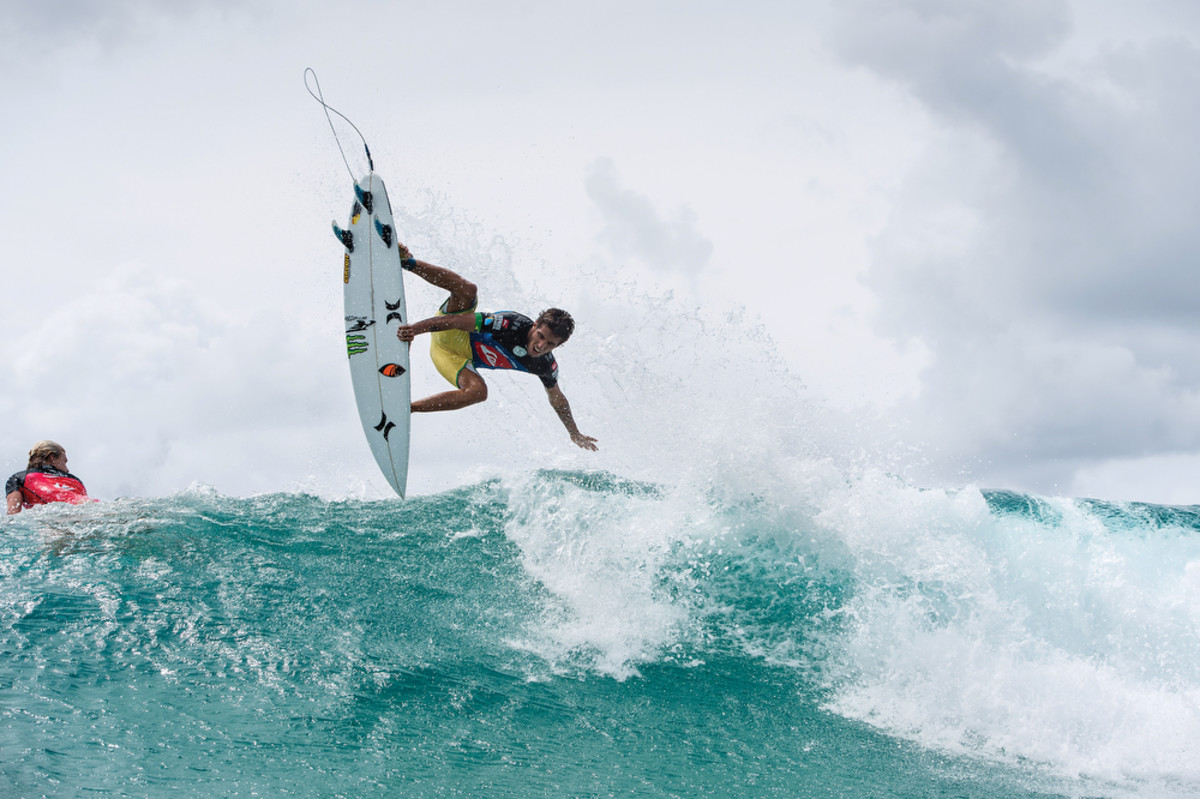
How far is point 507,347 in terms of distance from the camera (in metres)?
6.43

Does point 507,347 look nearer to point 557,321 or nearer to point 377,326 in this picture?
point 557,321

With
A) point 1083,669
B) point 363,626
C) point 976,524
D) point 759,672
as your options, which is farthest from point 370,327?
point 1083,669

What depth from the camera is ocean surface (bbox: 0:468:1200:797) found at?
369 centimetres

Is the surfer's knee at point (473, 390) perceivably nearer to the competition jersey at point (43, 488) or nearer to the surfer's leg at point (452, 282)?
the surfer's leg at point (452, 282)

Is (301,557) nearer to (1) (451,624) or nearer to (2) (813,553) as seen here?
(1) (451,624)

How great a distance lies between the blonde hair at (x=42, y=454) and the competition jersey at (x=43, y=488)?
3.0 inches

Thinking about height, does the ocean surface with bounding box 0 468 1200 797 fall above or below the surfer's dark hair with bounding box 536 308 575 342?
below

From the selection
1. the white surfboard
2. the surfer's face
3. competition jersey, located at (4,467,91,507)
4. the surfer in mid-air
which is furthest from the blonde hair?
the surfer's face

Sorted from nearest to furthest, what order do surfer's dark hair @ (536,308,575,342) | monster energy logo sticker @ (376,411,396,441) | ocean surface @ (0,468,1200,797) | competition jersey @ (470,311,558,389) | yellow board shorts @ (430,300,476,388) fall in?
ocean surface @ (0,468,1200,797)
surfer's dark hair @ (536,308,575,342)
competition jersey @ (470,311,558,389)
monster energy logo sticker @ (376,411,396,441)
yellow board shorts @ (430,300,476,388)

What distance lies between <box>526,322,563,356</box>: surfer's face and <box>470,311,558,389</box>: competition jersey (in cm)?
8

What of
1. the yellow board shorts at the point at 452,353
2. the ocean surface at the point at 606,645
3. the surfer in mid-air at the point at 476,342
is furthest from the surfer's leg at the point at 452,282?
the ocean surface at the point at 606,645

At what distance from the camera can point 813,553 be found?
6.30 meters

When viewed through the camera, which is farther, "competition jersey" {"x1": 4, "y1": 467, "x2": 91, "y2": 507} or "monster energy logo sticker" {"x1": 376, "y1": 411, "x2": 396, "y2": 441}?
"competition jersey" {"x1": 4, "y1": 467, "x2": 91, "y2": 507}

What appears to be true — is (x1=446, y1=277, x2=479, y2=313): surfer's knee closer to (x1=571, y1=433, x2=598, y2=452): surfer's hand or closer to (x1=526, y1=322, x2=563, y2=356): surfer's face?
(x1=526, y1=322, x2=563, y2=356): surfer's face
